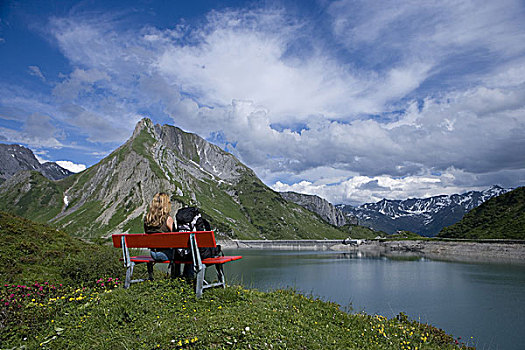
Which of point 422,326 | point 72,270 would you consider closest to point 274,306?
point 422,326

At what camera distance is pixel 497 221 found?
120688 millimetres

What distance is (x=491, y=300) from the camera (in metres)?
32.0

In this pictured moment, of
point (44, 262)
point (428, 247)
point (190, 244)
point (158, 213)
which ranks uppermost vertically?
point (158, 213)

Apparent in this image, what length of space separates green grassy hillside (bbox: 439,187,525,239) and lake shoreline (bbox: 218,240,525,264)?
13.6 metres

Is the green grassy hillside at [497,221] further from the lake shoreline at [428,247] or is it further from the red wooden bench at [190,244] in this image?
the red wooden bench at [190,244]

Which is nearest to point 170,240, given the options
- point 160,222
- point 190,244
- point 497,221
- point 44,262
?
point 190,244

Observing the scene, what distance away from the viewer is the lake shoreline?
276 ft

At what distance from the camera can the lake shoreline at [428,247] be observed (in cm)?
8412

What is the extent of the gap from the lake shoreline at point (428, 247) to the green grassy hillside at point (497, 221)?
44.6 ft

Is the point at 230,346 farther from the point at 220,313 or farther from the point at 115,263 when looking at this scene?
the point at 115,263

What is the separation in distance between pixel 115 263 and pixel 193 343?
7715mm

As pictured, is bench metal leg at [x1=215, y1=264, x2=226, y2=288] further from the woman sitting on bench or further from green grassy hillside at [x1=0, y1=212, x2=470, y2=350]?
the woman sitting on bench

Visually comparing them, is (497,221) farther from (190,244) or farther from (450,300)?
(190,244)

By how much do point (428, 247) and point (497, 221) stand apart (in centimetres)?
3444
